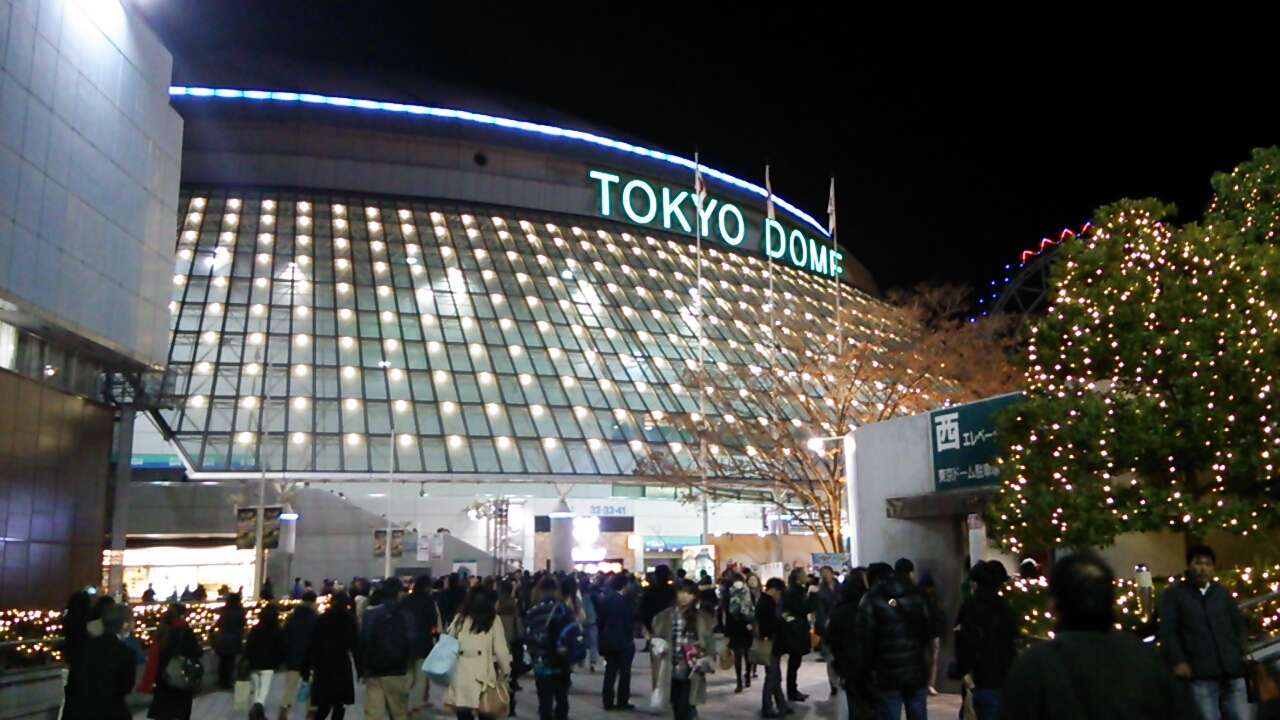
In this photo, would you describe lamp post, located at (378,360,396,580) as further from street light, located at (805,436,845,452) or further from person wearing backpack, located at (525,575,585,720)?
person wearing backpack, located at (525,575,585,720)

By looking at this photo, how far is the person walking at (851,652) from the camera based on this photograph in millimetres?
9414

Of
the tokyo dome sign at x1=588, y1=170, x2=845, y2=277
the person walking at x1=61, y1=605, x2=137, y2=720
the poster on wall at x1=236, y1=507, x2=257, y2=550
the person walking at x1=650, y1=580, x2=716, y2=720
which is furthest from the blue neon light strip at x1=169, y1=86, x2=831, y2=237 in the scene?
the person walking at x1=61, y1=605, x2=137, y2=720

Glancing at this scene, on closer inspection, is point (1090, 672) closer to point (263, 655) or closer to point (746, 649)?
point (263, 655)

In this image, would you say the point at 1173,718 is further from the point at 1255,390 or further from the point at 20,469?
the point at 20,469

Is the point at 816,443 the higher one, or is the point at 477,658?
the point at 816,443

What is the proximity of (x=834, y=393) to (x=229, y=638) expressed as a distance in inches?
810

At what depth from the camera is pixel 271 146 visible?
175 ft

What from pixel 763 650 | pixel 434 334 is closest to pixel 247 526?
pixel 434 334

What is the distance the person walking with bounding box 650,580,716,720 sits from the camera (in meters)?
13.1

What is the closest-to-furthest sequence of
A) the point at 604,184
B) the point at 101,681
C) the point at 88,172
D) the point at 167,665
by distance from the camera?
the point at 101,681 → the point at 167,665 → the point at 88,172 → the point at 604,184

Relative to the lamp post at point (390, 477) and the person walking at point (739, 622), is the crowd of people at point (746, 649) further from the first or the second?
the lamp post at point (390, 477)

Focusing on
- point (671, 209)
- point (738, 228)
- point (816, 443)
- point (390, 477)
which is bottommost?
Result: point (390, 477)

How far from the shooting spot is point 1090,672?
13.5 ft

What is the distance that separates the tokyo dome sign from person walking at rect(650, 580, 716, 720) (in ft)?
144
